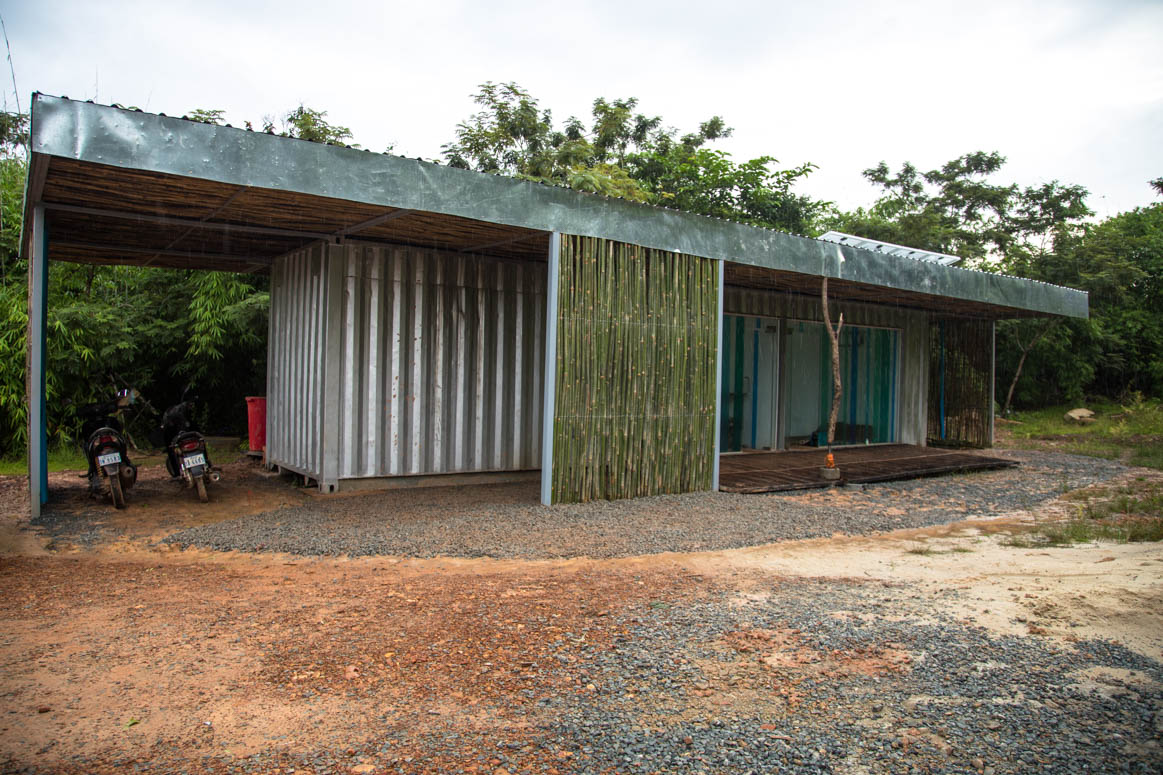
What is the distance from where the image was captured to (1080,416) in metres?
17.3

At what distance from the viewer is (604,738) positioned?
256 cm

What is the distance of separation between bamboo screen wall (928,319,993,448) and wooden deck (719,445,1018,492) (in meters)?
0.82

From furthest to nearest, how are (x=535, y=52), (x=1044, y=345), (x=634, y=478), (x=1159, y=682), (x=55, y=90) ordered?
(x=1044, y=345)
(x=535, y=52)
(x=634, y=478)
(x=55, y=90)
(x=1159, y=682)

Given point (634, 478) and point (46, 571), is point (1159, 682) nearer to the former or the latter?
point (634, 478)

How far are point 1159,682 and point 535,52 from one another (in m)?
16.0

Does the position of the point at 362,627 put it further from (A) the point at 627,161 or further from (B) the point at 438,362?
(A) the point at 627,161

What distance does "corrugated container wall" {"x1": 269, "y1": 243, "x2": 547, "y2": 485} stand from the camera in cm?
710

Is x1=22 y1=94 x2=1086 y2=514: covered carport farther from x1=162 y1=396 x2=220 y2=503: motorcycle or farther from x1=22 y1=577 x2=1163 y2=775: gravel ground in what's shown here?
x1=22 y1=577 x2=1163 y2=775: gravel ground

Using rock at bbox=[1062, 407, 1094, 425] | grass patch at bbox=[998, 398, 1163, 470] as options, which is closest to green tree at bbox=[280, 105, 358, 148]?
grass patch at bbox=[998, 398, 1163, 470]

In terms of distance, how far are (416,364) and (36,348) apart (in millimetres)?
2991

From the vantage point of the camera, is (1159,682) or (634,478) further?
(634,478)

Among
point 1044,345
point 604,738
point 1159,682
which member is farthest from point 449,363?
point 1044,345

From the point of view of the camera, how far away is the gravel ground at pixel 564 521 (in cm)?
534

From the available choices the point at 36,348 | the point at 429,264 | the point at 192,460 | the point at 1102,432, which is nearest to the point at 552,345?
the point at 429,264
